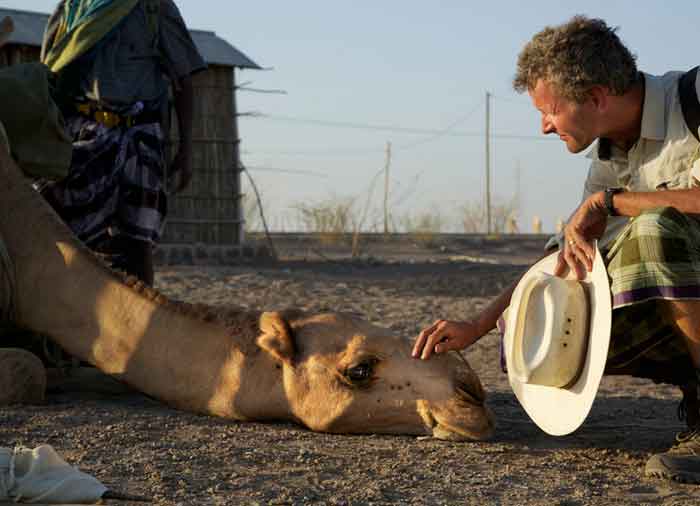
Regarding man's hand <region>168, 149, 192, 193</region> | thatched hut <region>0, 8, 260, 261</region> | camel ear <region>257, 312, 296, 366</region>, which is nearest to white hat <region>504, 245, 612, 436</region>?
camel ear <region>257, 312, 296, 366</region>

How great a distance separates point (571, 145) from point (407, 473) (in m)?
1.28

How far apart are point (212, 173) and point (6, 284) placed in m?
11.2

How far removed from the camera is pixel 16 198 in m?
5.17

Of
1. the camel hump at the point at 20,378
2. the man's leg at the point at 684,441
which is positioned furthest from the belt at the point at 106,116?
the man's leg at the point at 684,441

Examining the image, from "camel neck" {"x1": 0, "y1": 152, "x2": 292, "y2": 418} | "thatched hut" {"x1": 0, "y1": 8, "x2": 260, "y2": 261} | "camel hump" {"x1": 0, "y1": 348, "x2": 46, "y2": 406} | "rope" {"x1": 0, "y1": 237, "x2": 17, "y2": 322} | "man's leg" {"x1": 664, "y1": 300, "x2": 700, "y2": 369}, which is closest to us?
"man's leg" {"x1": 664, "y1": 300, "x2": 700, "y2": 369}

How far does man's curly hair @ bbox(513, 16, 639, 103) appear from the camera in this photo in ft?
13.0

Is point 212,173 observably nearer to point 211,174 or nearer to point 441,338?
point 211,174

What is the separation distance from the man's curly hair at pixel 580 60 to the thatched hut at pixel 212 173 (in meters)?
11.9

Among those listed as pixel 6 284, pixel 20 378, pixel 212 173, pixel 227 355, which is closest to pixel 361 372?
pixel 227 355

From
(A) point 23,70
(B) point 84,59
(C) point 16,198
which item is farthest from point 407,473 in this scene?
(B) point 84,59

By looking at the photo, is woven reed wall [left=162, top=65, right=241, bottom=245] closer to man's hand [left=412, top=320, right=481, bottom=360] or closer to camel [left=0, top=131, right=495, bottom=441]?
camel [left=0, top=131, right=495, bottom=441]

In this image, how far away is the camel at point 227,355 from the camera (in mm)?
4129

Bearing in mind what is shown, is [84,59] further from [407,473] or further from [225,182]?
[225,182]

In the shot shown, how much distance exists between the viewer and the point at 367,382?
416cm
